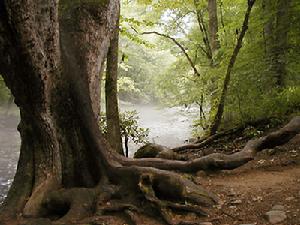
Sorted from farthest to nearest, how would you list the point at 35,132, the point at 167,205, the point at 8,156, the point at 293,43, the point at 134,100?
the point at 134,100 → the point at 8,156 → the point at 293,43 → the point at 35,132 → the point at 167,205

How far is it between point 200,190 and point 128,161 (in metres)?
1.56

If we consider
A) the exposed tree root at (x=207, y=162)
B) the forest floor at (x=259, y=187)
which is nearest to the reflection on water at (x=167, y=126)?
the forest floor at (x=259, y=187)

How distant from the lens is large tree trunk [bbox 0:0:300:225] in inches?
209

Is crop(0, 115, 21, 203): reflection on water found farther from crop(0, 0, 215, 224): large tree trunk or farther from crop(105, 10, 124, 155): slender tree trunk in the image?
crop(0, 0, 215, 224): large tree trunk

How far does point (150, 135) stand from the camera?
79.6 ft

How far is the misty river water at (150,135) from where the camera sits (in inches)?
555

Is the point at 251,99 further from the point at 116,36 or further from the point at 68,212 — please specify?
the point at 68,212

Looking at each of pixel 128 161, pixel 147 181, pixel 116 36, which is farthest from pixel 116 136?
pixel 147 181

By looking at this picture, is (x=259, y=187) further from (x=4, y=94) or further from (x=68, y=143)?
(x=4, y=94)

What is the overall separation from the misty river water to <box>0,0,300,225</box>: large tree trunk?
4509 millimetres

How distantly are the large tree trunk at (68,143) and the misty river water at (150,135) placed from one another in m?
4.51

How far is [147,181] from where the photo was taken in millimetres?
5617

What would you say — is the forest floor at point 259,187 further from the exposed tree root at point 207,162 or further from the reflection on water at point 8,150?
the reflection on water at point 8,150

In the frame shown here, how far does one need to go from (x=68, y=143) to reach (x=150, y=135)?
58.9ft
